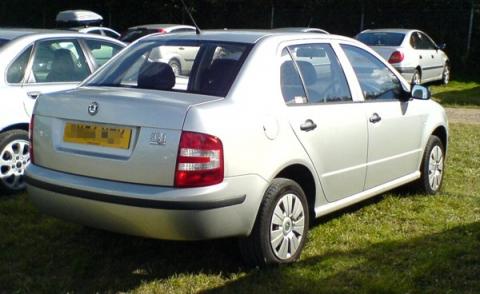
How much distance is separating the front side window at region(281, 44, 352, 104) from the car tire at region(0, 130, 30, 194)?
289cm

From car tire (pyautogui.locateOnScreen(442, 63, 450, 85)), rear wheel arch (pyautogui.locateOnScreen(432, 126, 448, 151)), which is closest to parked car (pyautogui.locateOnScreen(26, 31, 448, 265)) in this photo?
rear wheel arch (pyautogui.locateOnScreen(432, 126, 448, 151))

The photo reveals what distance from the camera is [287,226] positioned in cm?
488

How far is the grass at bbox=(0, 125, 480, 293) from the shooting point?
4.58 meters

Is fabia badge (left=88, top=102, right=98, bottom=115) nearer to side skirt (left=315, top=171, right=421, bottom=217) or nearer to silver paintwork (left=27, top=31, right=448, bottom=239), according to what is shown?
silver paintwork (left=27, top=31, right=448, bottom=239)

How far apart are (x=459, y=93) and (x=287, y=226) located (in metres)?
13.0

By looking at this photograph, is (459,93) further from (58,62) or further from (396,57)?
(58,62)

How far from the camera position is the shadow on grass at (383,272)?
4520 mm

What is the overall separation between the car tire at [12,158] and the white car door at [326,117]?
9.50 feet

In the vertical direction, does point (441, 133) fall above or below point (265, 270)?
above

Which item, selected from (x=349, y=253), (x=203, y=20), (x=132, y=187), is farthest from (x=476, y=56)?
(x=132, y=187)

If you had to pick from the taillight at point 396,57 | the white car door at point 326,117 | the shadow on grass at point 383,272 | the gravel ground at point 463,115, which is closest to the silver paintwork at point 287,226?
the shadow on grass at point 383,272

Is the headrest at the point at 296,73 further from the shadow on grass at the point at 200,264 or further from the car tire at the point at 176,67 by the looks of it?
the shadow on grass at the point at 200,264

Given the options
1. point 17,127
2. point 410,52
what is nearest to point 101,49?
point 17,127

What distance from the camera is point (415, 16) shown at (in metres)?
21.6
